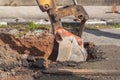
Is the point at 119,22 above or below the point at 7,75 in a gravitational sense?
below

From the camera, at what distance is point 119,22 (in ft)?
43.7

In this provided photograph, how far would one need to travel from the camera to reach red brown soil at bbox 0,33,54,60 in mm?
8969

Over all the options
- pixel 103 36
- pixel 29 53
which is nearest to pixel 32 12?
pixel 103 36

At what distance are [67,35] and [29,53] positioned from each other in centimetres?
97

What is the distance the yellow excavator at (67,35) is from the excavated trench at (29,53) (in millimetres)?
175

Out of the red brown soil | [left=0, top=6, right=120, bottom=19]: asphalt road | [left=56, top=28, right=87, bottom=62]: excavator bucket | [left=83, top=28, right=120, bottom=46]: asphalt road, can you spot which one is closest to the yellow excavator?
[left=56, top=28, right=87, bottom=62]: excavator bucket

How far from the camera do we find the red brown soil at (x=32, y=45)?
29.4 feet

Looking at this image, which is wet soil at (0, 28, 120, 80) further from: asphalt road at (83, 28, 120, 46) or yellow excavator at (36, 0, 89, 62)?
asphalt road at (83, 28, 120, 46)

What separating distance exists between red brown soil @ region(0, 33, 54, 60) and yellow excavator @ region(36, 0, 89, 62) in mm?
464

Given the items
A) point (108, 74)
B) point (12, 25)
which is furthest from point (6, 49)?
point (12, 25)

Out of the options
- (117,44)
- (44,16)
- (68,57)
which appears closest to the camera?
(68,57)

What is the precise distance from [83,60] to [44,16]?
5518mm

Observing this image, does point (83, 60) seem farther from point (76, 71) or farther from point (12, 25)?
point (12, 25)

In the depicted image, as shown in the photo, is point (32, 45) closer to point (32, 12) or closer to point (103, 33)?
point (103, 33)
